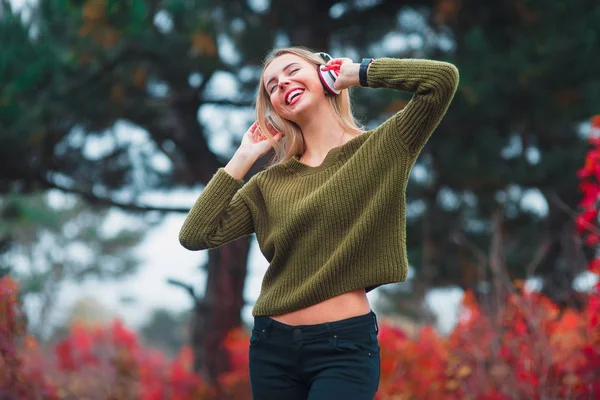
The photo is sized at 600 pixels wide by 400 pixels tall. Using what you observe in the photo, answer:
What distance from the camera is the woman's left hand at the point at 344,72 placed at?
81.7 inches

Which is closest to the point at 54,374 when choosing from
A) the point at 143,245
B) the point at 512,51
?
the point at 512,51

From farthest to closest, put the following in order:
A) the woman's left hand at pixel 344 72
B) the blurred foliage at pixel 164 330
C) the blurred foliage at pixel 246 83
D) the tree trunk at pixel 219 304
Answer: the blurred foliage at pixel 164 330 < the tree trunk at pixel 219 304 < the blurred foliage at pixel 246 83 < the woman's left hand at pixel 344 72

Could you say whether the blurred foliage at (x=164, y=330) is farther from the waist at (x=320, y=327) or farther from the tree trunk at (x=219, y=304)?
the waist at (x=320, y=327)

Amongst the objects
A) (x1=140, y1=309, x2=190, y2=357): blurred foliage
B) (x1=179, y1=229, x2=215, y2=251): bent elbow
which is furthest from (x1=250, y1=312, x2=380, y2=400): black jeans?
(x1=140, y1=309, x2=190, y2=357): blurred foliage

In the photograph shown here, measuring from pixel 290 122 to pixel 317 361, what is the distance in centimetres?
73

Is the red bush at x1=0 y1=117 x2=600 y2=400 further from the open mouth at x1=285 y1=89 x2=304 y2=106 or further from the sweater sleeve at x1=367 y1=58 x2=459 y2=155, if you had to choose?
the open mouth at x1=285 y1=89 x2=304 y2=106

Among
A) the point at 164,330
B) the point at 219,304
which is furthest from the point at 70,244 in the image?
the point at 219,304

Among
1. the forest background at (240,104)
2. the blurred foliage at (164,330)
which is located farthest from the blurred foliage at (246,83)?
the blurred foliage at (164,330)

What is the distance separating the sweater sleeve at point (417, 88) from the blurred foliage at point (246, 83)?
3075 mm

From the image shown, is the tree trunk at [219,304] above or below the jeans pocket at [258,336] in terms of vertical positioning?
above

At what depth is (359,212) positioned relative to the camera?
2.00 metres

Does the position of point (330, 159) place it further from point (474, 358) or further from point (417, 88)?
point (474, 358)

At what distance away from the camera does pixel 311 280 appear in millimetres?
1961

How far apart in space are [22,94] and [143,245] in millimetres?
21237
